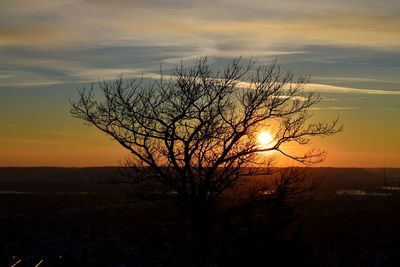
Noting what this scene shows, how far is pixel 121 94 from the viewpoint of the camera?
18484 millimetres

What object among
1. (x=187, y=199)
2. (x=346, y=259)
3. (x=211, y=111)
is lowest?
(x=346, y=259)

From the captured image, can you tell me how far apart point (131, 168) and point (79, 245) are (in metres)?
13.3

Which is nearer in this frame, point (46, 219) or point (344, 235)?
point (344, 235)

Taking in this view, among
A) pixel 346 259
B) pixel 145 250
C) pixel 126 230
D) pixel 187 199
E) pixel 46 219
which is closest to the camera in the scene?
pixel 187 199

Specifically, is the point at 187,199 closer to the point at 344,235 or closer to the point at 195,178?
the point at 195,178

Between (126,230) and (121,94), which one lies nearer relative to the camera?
(121,94)

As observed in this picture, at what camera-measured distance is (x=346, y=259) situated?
26.5 m

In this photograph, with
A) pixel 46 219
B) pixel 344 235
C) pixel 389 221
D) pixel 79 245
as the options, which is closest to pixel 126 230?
pixel 79 245

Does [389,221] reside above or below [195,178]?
below

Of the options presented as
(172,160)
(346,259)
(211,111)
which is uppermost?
(211,111)

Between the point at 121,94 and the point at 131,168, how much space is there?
2.54 metres

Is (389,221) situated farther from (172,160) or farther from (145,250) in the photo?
(172,160)

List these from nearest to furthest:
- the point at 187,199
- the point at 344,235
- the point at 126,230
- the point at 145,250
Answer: the point at 187,199
the point at 145,250
the point at 344,235
the point at 126,230

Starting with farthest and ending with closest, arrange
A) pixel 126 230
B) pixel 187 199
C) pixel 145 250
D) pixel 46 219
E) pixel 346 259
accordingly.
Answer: pixel 46 219 < pixel 126 230 < pixel 145 250 < pixel 346 259 < pixel 187 199
